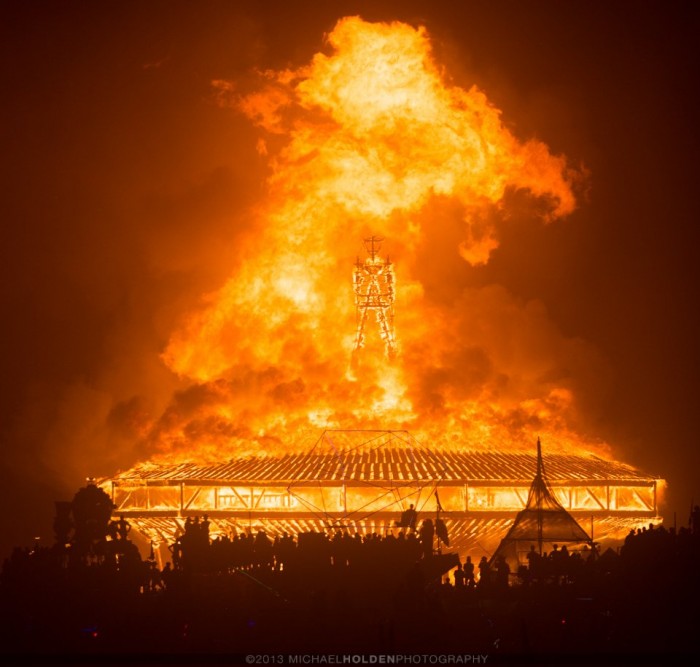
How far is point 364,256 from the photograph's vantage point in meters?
57.1

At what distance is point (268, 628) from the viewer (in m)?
30.9

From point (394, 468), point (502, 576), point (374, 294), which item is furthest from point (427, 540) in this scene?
point (374, 294)

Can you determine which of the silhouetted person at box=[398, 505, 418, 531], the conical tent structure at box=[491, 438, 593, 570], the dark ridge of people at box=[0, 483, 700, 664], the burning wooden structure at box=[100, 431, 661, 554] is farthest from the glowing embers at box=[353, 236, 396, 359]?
the dark ridge of people at box=[0, 483, 700, 664]

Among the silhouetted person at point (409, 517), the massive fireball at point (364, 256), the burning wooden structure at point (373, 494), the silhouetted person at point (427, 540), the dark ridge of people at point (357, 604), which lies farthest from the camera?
the massive fireball at point (364, 256)

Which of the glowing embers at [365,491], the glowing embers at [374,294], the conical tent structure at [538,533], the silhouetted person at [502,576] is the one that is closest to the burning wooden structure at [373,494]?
the glowing embers at [365,491]

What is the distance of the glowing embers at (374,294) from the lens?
181ft

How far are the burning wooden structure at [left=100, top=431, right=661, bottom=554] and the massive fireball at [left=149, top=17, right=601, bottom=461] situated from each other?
13.4 ft

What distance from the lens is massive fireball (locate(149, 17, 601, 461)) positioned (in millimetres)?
52844

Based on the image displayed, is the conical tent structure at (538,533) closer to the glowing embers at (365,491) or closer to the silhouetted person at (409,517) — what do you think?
the silhouetted person at (409,517)

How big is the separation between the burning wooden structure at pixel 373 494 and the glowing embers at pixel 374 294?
7570 mm

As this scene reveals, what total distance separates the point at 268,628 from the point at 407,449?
19865mm

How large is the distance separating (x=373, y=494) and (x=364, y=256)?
1481 cm

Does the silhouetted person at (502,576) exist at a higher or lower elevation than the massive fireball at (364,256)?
lower

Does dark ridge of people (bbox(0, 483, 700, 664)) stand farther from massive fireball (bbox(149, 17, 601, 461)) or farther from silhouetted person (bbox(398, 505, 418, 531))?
massive fireball (bbox(149, 17, 601, 461))
